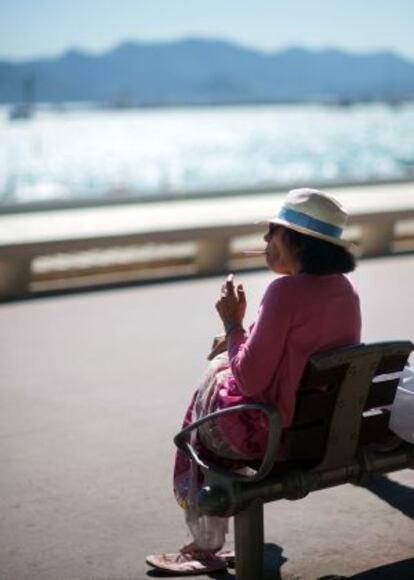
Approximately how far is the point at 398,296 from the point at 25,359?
12.0 ft

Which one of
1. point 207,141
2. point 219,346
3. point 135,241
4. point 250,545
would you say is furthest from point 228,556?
point 207,141

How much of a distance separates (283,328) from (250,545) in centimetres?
71

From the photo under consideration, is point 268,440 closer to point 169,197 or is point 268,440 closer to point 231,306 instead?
point 231,306

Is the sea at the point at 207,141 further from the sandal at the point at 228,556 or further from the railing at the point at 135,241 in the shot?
the sandal at the point at 228,556

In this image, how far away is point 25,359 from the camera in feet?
25.8

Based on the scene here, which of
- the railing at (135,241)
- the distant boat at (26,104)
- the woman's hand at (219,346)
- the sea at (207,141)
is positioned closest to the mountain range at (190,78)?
the distant boat at (26,104)

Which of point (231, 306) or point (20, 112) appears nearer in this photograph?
point (231, 306)

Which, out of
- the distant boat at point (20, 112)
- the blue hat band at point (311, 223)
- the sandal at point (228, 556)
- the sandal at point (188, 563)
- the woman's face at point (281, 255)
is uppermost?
the blue hat band at point (311, 223)

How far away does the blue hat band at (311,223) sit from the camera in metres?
3.94

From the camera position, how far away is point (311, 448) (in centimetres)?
396

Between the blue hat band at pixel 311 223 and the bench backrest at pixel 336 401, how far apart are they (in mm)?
380

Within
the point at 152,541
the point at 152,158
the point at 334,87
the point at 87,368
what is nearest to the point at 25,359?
the point at 87,368

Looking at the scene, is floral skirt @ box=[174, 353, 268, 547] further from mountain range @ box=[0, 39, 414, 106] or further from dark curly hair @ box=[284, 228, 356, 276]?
mountain range @ box=[0, 39, 414, 106]

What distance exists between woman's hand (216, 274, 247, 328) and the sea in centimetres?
2294
